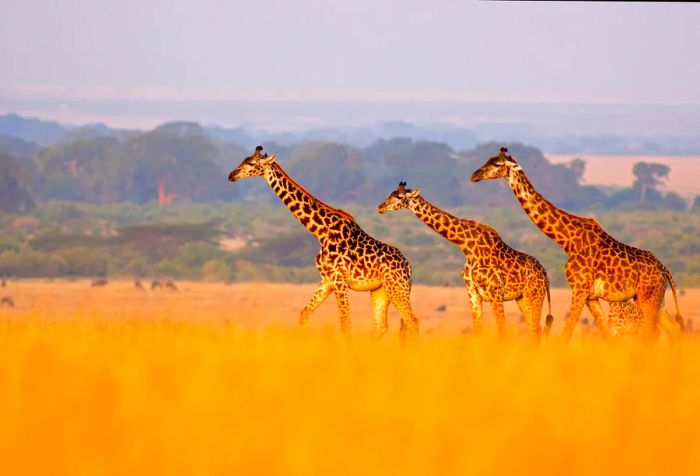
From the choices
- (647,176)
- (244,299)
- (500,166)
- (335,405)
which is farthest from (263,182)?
(335,405)

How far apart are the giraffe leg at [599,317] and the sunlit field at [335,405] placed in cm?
77

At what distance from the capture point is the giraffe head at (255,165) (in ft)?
43.9

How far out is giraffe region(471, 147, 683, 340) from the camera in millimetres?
12656

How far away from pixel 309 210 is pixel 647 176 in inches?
3113

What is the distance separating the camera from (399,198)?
13422mm

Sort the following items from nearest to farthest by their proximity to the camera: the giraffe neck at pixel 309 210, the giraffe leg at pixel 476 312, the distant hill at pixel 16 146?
1. the giraffe leg at pixel 476 312
2. the giraffe neck at pixel 309 210
3. the distant hill at pixel 16 146

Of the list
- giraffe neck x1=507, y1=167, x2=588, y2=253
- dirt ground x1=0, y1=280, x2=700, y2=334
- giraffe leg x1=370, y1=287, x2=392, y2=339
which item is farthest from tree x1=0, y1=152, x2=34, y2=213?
giraffe neck x1=507, y1=167, x2=588, y2=253

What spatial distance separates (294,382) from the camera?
8.98 meters

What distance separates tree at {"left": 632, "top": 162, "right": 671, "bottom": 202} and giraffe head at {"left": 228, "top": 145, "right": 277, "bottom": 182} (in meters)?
78.5

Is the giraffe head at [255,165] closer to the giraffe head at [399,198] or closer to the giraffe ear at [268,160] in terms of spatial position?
the giraffe ear at [268,160]

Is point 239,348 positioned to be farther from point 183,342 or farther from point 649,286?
point 649,286

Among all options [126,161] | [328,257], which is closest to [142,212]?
[126,161]

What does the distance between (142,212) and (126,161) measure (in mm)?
9459

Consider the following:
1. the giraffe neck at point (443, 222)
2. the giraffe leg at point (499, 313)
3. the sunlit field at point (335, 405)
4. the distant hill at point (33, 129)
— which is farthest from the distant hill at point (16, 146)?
the sunlit field at point (335, 405)
